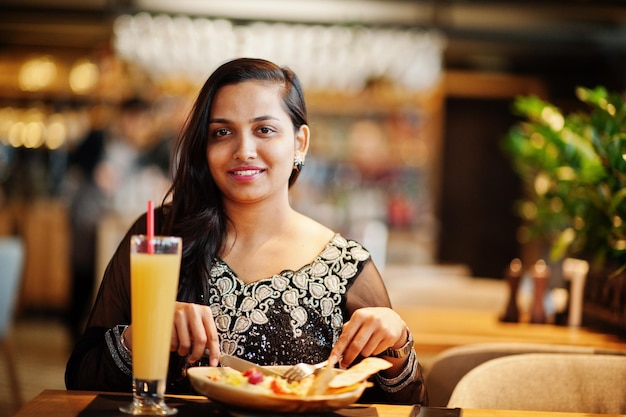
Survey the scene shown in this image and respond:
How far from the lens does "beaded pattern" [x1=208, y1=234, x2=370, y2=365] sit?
85.7 inches

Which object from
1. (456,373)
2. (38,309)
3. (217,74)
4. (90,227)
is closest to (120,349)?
(217,74)

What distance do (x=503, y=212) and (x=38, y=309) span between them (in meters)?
5.14

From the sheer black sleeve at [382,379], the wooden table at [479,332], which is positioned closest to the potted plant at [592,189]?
A: the wooden table at [479,332]

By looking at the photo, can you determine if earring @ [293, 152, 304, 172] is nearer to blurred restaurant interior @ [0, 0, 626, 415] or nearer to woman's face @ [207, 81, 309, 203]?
woman's face @ [207, 81, 309, 203]

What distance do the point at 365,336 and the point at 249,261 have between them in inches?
18.9

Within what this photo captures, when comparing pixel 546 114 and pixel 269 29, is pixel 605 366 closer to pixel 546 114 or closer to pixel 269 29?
pixel 546 114

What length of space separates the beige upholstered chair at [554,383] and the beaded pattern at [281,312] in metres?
0.35

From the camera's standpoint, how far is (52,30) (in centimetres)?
1055

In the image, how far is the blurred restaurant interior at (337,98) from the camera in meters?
8.51

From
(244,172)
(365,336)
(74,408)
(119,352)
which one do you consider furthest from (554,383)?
(74,408)

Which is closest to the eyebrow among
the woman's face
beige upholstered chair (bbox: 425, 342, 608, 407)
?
the woman's face

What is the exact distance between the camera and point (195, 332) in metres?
1.81

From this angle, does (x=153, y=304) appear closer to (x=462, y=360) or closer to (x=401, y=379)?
(x=401, y=379)

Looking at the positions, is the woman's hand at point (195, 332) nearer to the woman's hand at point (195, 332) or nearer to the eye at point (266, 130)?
the woman's hand at point (195, 332)
